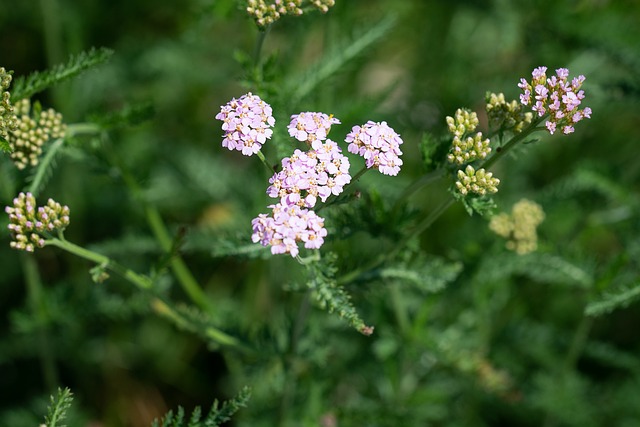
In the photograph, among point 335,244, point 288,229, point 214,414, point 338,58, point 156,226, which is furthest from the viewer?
point 335,244

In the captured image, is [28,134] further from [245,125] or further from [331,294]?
[331,294]

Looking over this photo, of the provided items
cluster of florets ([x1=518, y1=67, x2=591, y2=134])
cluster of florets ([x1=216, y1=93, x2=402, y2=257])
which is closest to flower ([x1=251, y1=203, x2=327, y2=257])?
cluster of florets ([x1=216, y1=93, x2=402, y2=257])

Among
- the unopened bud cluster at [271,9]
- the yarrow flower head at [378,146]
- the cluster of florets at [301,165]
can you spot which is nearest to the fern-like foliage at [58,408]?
the cluster of florets at [301,165]

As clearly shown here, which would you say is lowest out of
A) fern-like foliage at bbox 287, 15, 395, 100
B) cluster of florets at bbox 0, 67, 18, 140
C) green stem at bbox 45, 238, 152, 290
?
green stem at bbox 45, 238, 152, 290

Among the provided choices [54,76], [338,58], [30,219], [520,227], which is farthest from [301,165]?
[520,227]

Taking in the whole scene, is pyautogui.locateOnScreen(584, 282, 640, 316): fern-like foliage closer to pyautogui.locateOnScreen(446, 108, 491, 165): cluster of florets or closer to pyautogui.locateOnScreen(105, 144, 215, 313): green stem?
pyautogui.locateOnScreen(446, 108, 491, 165): cluster of florets

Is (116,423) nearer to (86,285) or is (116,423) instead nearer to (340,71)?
(86,285)
